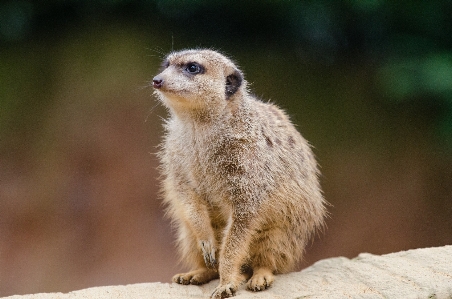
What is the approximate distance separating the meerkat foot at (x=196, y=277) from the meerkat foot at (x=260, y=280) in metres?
0.28

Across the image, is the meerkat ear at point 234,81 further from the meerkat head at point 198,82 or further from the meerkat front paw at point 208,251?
the meerkat front paw at point 208,251

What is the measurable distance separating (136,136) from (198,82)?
2.56 m

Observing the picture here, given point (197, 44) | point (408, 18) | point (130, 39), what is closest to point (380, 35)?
point (408, 18)

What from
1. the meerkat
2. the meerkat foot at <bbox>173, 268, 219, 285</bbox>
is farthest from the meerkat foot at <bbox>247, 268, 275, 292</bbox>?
the meerkat foot at <bbox>173, 268, 219, 285</bbox>

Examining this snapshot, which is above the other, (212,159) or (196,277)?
(212,159)

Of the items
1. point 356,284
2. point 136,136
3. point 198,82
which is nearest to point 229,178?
point 198,82

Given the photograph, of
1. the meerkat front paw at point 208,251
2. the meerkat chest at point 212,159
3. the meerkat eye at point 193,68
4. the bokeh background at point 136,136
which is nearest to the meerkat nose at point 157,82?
the meerkat eye at point 193,68

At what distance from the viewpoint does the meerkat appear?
2.83 m

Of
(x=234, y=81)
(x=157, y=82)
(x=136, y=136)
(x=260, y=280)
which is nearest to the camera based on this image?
(x=157, y=82)

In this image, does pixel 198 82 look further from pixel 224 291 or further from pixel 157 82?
pixel 224 291

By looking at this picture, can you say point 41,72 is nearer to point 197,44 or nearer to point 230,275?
point 197,44

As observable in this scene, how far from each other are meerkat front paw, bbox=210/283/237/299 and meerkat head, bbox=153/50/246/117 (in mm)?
842

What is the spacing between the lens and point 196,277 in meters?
3.03

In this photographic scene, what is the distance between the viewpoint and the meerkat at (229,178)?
2.83 meters
